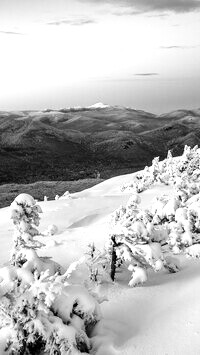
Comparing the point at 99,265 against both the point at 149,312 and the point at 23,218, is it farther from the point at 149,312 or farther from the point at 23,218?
the point at 149,312

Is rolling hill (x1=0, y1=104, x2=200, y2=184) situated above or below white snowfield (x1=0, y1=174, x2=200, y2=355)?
below

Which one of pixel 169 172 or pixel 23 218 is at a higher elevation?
pixel 23 218

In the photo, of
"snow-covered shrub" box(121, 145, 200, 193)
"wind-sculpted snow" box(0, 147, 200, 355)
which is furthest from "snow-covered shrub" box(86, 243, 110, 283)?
"snow-covered shrub" box(121, 145, 200, 193)

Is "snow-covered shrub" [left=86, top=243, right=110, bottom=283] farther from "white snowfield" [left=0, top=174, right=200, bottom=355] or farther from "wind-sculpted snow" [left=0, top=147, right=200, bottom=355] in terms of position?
"white snowfield" [left=0, top=174, right=200, bottom=355]

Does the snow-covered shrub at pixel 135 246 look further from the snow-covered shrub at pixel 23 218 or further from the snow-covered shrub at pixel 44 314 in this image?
the snow-covered shrub at pixel 44 314

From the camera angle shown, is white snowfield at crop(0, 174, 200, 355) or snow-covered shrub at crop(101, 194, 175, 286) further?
snow-covered shrub at crop(101, 194, 175, 286)

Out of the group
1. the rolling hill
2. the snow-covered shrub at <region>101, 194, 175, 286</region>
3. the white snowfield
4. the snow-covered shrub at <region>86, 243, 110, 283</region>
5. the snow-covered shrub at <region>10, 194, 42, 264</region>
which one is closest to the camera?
the white snowfield

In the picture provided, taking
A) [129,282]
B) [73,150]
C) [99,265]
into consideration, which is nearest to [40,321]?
[129,282]

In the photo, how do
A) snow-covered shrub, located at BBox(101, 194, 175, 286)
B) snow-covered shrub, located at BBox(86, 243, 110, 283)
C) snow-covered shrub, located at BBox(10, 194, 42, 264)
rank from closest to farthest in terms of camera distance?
snow-covered shrub, located at BBox(10, 194, 42, 264), snow-covered shrub, located at BBox(101, 194, 175, 286), snow-covered shrub, located at BBox(86, 243, 110, 283)

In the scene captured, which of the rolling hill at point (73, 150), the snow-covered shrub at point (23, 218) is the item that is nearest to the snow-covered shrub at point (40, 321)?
the snow-covered shrub at point (23, 218)

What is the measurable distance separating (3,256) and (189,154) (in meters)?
23.7

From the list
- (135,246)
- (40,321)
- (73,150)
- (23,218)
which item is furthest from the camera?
(73,150)

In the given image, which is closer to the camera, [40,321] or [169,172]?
[40,321]

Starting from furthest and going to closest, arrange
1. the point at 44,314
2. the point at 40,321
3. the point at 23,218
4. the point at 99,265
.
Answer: the point at 99,265
the point at 23,218
the point at 44,314
the point at 40,321
